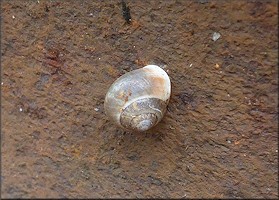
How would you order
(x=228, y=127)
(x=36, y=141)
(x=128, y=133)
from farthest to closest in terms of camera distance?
(x=36, y=141)
(x=128, y=133)
(x=228, y=127)

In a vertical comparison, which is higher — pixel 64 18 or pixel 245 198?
pixel 64 18

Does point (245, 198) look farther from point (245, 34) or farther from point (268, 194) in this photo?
point (245, 34)

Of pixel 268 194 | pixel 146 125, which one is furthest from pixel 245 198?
pixel 146 125
